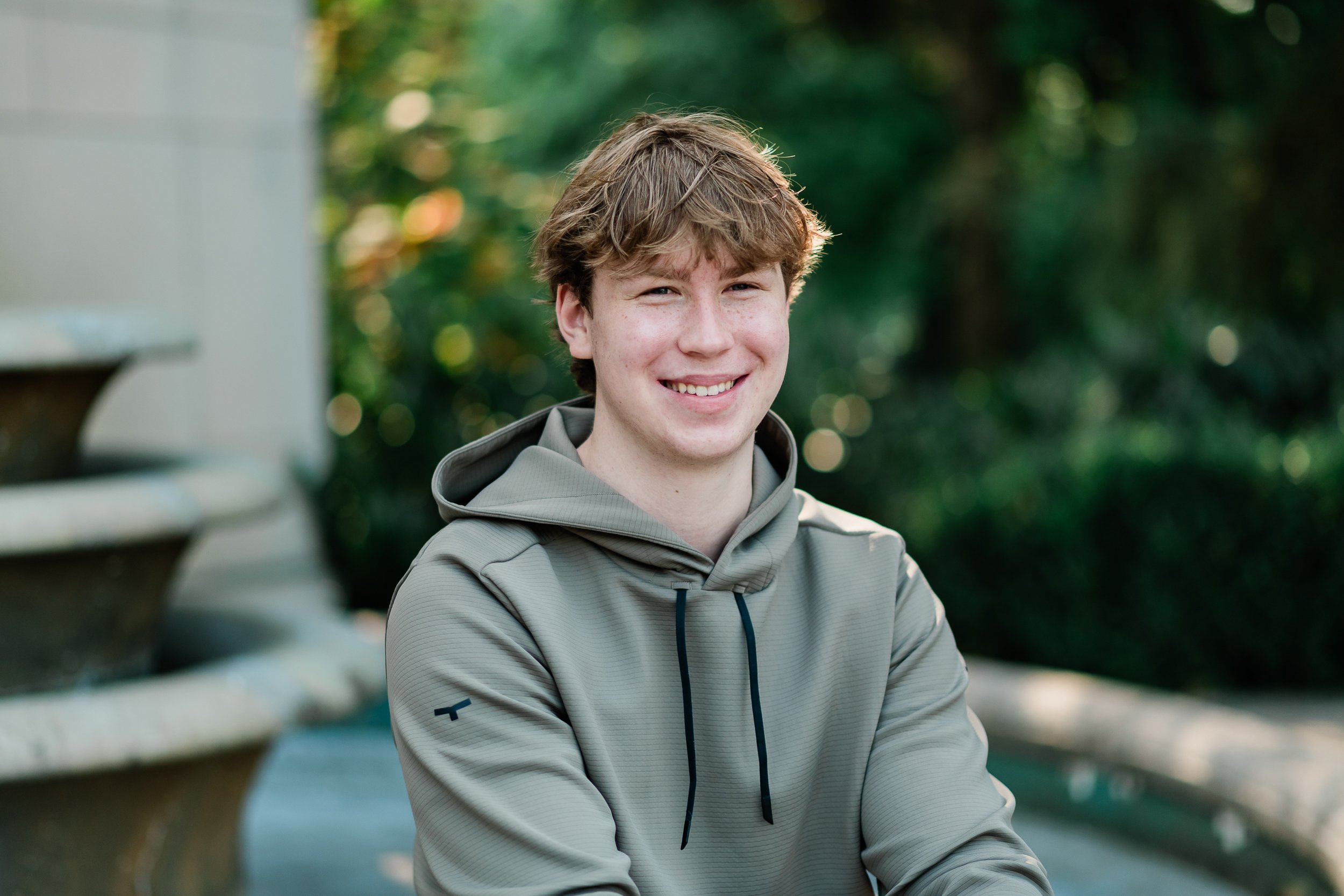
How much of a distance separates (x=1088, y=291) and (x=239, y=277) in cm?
510

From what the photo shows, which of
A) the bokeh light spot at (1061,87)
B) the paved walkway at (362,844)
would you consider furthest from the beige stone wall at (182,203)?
the bokeh light spot at (1061,87)

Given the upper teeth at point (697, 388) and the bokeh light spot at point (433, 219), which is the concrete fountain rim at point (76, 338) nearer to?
the upper teeth at point (697, 388)

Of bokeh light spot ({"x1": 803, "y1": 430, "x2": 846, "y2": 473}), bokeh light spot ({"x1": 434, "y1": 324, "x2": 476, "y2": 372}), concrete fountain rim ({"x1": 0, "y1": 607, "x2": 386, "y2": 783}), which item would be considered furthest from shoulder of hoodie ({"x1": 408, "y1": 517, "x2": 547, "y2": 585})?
bokeh light spot ({"x1": 434, "y1": 324, "x2": 476, "y2": 372})

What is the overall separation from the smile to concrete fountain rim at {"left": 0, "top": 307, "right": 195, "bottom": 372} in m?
1.69

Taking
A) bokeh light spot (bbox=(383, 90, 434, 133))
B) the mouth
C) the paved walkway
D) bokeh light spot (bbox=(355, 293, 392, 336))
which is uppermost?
bokeh light spot (bbox=(383, 90, 434, 133))

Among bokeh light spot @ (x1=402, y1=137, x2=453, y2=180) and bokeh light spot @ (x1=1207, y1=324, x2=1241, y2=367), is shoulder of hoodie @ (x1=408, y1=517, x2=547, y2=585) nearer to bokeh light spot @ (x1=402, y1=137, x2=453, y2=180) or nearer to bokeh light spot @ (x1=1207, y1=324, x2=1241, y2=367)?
bokeh light spot @ (x1=1207, y1=324, x2=1241, y2=367)

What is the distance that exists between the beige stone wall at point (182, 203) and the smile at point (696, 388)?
4.78 meters

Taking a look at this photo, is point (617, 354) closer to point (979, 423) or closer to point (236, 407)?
point (236, 407)

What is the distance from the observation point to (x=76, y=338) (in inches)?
120

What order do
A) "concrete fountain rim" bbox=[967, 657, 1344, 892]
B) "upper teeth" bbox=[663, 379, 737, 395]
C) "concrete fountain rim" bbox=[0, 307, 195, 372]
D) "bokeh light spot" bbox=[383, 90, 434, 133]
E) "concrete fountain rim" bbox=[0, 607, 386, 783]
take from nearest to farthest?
"upper teeth" bbox=[663, 379, 737, 395], "concrete fountain rim" bbox=[0, 607, 386, 783], "concrete fountain rim" bbox=[0, 307, 195, 372], "concrete fountain rim" bbox=[967, 657, 1344, 892], "bokeh light spot" bbox=[383, 90, 434, 133]

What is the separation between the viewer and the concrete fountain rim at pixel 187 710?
2.71 meters

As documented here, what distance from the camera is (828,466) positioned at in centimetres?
774

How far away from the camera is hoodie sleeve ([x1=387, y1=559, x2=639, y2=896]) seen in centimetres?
168

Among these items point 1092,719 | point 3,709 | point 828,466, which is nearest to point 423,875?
point 3,709
